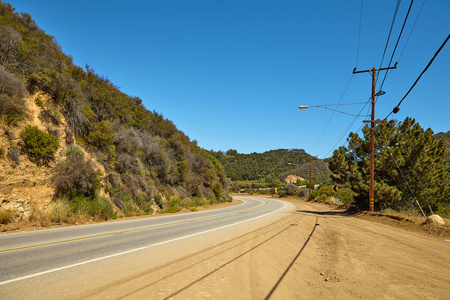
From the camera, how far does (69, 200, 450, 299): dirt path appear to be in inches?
157

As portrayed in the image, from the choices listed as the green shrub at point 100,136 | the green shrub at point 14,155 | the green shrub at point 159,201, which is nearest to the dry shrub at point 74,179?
the green shrub at point 14,155

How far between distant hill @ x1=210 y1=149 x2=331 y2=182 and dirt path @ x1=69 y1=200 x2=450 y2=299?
7177 centimetres

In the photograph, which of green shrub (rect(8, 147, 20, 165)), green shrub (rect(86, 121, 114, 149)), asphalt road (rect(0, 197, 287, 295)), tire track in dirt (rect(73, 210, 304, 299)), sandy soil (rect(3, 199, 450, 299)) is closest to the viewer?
tire track in dirt (rect(73, 210, 304, 299))

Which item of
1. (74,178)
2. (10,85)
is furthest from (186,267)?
(10,85)

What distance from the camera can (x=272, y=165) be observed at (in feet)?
320

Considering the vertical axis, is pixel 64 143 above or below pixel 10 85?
below

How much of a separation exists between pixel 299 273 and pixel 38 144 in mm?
13475

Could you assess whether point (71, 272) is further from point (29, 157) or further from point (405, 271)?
point (29, 157)

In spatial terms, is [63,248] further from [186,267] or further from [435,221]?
[435,221]

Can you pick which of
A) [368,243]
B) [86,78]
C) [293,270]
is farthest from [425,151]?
[86,78]

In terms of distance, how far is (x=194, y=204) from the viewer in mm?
24203

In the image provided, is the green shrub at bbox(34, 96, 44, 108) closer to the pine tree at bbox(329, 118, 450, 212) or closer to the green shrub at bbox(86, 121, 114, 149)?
the green shrub at bbox(86, 121, 114, 149)

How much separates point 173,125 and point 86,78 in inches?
463

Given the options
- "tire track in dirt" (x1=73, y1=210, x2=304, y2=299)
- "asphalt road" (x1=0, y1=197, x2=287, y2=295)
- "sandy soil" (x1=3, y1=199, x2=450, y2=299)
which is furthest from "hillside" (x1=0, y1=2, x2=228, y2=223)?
"tire track in dirt" (x1=73, y1=210, x2=304, y2=299)
